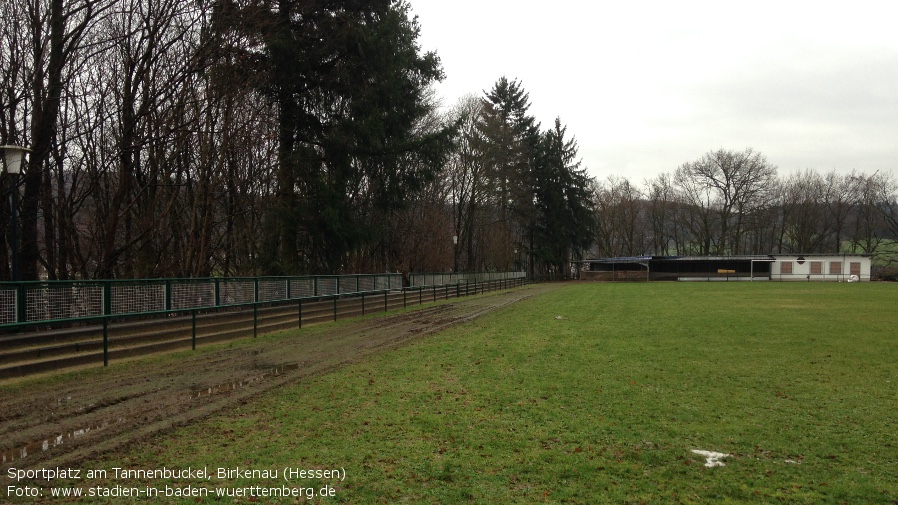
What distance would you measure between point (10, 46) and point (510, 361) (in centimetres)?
1389

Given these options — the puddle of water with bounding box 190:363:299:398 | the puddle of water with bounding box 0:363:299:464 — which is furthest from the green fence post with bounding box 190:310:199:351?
the puddle of water with bounding box 0:363:299:464

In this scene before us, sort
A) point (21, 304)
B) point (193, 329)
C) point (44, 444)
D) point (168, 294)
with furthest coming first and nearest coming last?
point (193, 329) < point (168, 294) < point (21, 304) < point (44, 444)

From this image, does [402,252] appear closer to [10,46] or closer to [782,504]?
[10,46]

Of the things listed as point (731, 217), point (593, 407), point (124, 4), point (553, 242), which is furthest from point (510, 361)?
point (731, 217)

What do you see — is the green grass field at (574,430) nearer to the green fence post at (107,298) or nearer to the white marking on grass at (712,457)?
the white marking on grass at (712,457)

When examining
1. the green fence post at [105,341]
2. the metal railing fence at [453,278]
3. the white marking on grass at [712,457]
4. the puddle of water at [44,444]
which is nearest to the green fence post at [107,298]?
the green fence post at [105,341]

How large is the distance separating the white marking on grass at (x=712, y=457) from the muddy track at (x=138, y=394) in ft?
18.7

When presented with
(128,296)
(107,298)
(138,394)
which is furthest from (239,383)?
(128,296)

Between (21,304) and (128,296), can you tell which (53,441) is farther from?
(128,296)

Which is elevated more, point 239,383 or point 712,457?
point 712,457

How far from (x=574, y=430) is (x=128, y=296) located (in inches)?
360

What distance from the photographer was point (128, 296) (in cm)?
1110

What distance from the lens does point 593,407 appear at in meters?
7.59

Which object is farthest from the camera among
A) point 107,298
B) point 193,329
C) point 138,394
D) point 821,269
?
point 821,269
